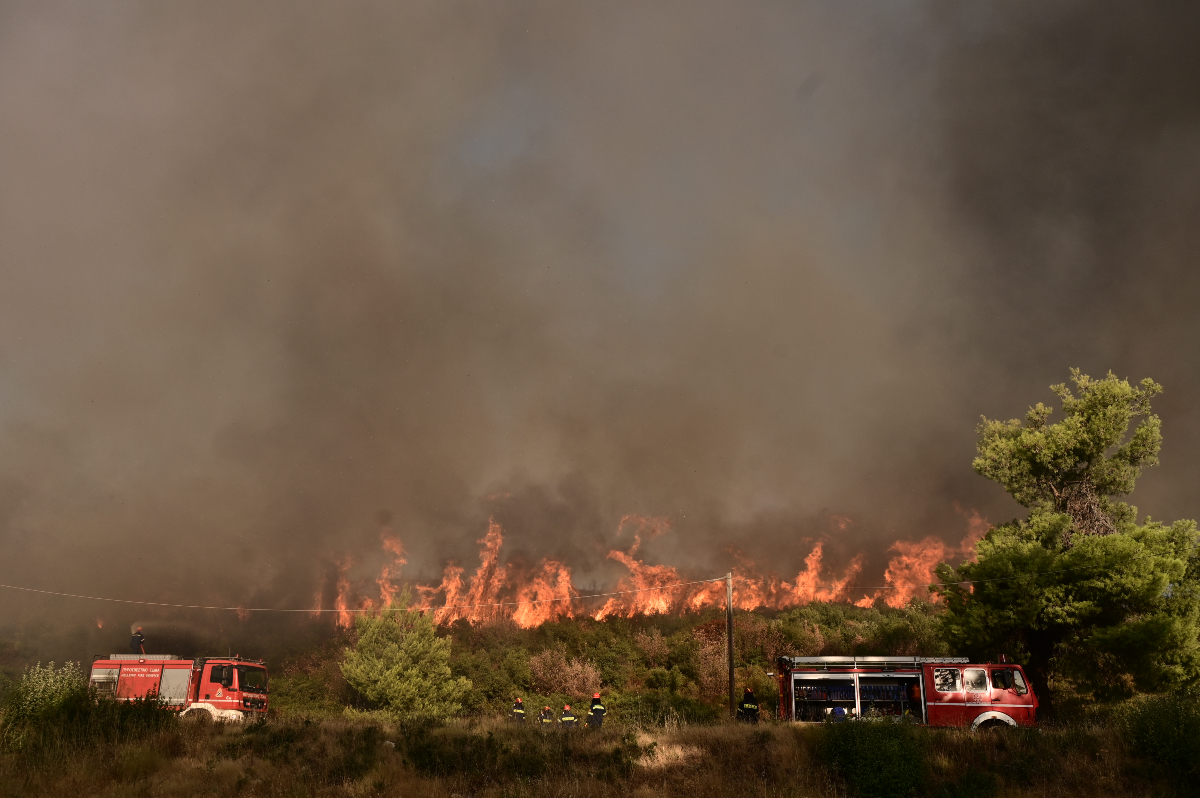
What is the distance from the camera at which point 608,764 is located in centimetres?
1773

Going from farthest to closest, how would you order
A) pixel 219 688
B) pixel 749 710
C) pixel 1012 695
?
pixel 219 688, pixel 749 710, pixel 1012 695

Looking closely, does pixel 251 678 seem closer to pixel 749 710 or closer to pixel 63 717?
pixel 63 717

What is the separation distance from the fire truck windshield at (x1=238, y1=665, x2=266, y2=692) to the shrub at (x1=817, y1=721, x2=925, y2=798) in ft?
79.4

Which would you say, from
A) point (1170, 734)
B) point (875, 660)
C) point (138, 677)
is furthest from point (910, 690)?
point (138, 677)

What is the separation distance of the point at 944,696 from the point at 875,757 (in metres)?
8.48

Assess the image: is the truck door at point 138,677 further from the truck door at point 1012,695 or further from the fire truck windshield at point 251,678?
the truck door at point 1012,695

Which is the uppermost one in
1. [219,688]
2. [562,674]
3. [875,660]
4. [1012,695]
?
[875,660]

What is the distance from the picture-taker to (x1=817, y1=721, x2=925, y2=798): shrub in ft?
52.4

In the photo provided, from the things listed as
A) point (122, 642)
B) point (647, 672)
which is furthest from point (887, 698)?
point (122, 642)

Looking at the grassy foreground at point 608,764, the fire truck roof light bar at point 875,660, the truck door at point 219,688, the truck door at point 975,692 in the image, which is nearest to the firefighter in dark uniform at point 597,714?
the grassy foreground at point 608,764

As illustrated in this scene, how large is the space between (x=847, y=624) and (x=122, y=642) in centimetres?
8054

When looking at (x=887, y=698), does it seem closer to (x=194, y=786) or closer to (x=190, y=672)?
(x=194, y=786)

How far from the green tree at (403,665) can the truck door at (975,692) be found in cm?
3739

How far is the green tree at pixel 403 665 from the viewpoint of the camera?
169 ft
